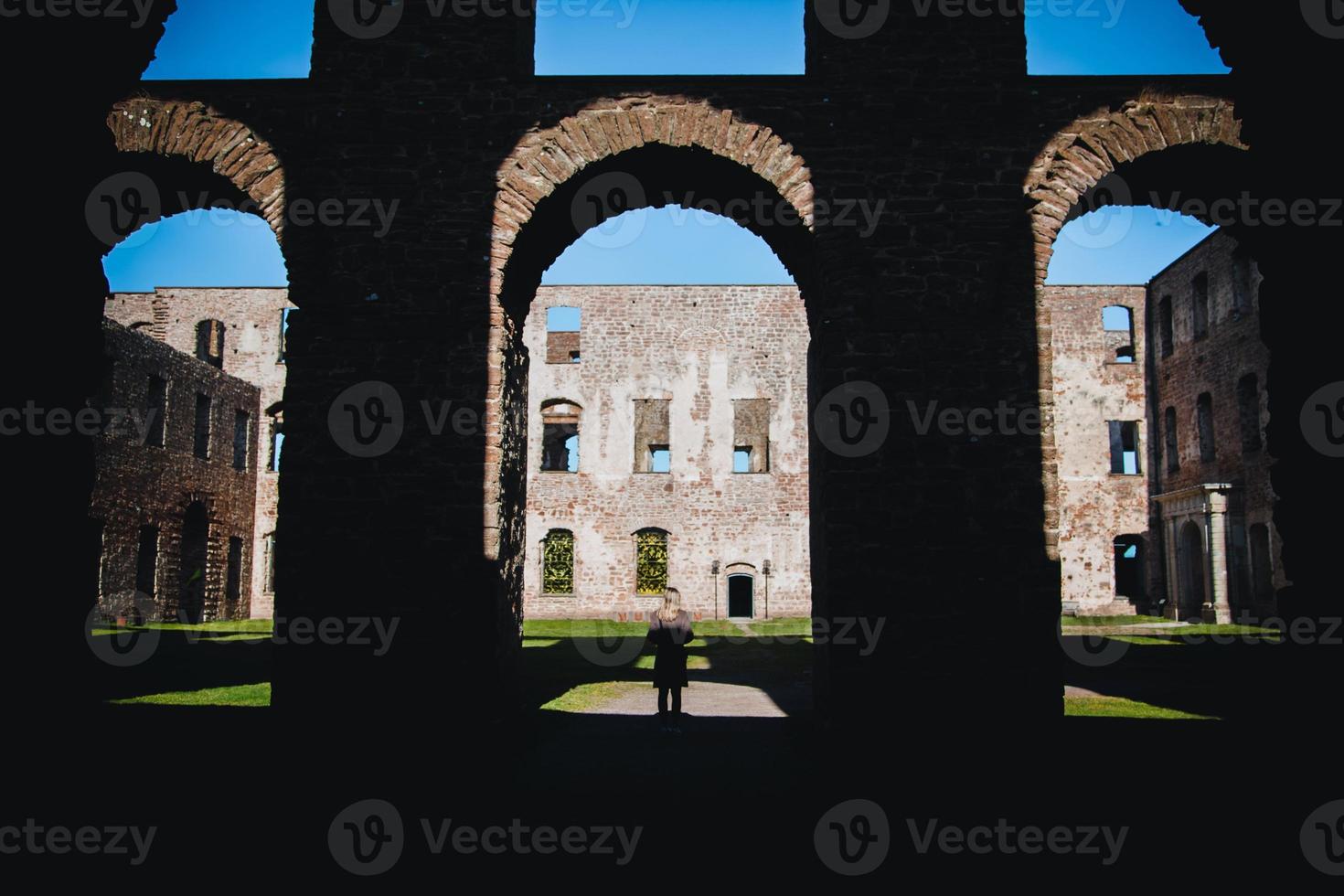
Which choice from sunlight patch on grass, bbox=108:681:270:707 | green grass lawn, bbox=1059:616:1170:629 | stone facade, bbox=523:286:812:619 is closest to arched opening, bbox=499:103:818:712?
stone facade, bbox=523:286:812:619

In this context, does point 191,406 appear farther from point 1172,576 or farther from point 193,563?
point 1172,576

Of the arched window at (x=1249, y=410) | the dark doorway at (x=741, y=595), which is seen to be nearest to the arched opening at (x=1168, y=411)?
the arched window at (x=1249, y=410)

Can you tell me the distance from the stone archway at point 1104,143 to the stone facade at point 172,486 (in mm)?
17325

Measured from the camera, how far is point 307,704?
6.73 meters

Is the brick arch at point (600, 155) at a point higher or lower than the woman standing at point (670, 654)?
higher

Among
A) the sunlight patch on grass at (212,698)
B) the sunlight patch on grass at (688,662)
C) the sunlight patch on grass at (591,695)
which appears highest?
the sunlight patch on grass at (212,698)

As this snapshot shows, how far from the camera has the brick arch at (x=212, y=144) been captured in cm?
728

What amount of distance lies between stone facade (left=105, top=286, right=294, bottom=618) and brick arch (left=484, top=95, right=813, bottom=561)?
21809mm

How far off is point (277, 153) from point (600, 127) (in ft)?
8.70

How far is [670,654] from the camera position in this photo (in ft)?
24.7

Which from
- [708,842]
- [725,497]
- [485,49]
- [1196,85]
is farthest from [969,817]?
[725,497]

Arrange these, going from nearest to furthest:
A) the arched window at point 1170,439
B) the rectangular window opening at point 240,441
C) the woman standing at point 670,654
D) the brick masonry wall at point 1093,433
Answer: the woman standing at point 670,654 < the arched window at point 1170,439 < the rectangular window opening at point 240,441 < the brick masonry wall at point 1093,433

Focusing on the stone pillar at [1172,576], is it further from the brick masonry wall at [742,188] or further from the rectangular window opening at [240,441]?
the rectangular window opening at [240,441]

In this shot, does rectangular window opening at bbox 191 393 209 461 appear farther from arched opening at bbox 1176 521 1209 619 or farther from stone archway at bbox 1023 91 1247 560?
arched opening at bbox 1176 521 1209 619
